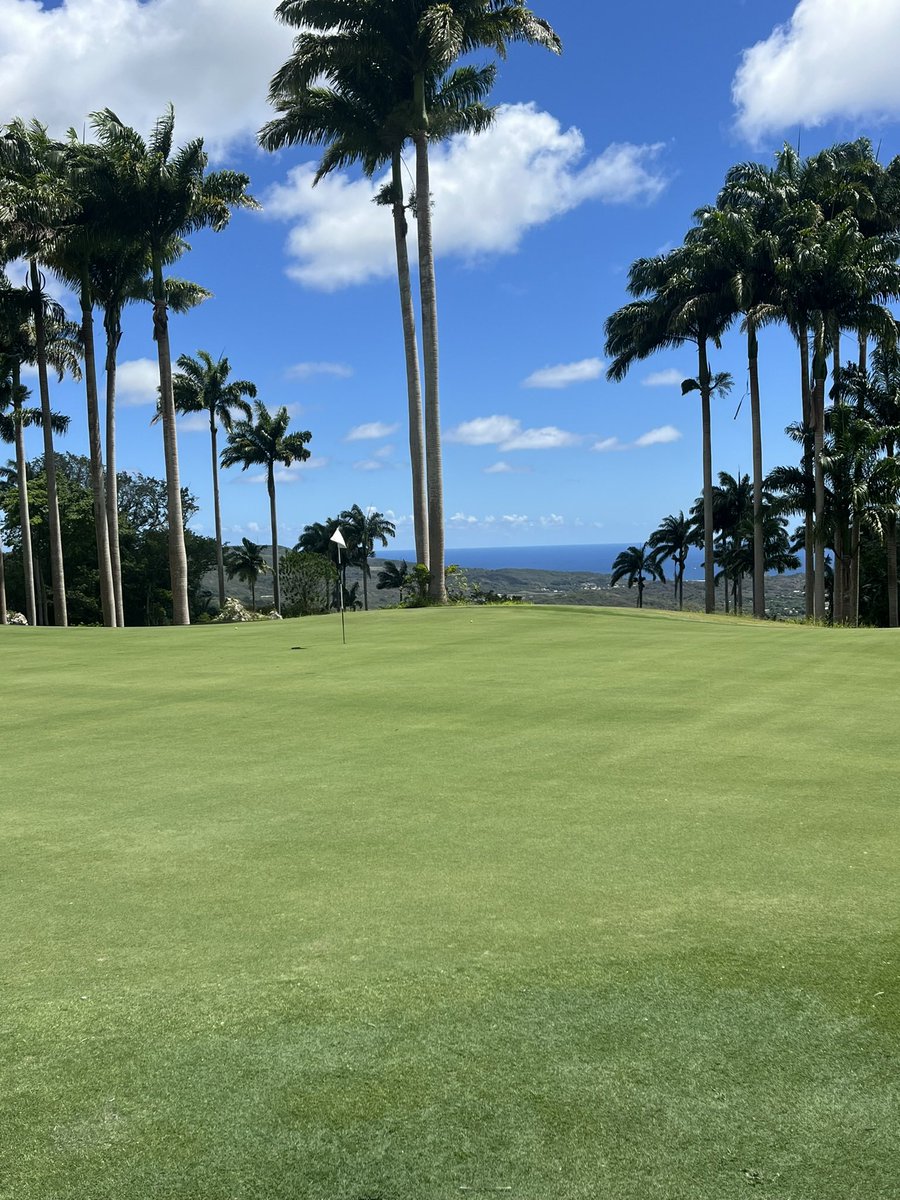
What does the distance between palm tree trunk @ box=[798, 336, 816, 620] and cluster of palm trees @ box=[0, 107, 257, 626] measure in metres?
25.4

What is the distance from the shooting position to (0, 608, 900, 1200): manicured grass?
2891 mm

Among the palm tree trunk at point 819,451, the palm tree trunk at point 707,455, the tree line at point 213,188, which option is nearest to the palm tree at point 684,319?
the palm tree trunk at point 707,455

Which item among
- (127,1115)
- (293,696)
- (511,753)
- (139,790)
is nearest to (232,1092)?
(127,1115)

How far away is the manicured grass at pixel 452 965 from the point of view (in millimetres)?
2891

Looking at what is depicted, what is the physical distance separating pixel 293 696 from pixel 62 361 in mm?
39202

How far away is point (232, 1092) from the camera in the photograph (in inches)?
125

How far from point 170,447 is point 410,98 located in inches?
601

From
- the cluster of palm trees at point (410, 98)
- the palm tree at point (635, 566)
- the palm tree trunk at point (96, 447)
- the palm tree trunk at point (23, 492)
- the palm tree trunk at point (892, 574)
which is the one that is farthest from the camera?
the palm tree at point (635, 566)

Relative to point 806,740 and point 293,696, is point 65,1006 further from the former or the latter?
point 293,696

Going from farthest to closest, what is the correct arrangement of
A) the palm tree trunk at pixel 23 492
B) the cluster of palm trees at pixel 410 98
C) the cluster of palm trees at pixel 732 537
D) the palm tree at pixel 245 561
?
the palm tree at pixel 245 561
the cluster of palm trees at pixel 732 537
the palm tree trunk at pixel 23 492
the cluster of palm trees at pixel 410 98

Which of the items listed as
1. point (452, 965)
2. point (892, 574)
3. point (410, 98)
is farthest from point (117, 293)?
point (452, 965)

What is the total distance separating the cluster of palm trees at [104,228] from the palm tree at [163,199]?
0.12 feet

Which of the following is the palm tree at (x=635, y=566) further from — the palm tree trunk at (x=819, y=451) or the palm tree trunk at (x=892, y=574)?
the palm tree trunk at (x=819, y=451)

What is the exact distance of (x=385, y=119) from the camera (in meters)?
32.8
